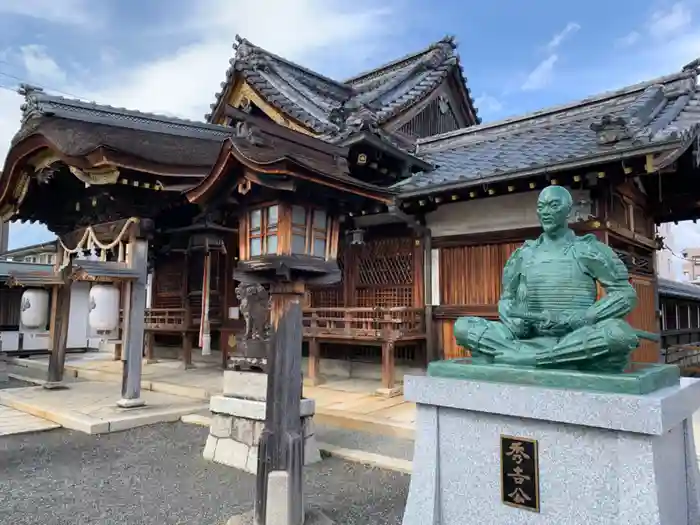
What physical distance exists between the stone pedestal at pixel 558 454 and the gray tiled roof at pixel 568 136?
4.19m

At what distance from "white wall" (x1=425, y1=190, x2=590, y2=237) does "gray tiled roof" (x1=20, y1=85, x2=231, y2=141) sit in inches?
200

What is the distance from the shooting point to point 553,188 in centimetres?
381

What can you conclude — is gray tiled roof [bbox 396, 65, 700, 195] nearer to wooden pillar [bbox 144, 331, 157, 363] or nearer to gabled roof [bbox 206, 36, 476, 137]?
gabled roof [bbox 206, 36, 476, 137]

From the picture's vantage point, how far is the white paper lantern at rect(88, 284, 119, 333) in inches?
344

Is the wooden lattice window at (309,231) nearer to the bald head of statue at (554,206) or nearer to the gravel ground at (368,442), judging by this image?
the bald head of statue at (554,206)

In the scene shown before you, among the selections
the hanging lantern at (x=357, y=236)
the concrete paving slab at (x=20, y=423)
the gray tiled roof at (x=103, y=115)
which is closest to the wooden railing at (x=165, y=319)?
the concrete paving slab at (x=20, y=423)

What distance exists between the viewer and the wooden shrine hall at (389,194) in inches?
290

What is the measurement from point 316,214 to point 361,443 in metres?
3.58

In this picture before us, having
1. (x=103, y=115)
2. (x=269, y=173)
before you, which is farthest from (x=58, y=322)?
(x=269, y=173)

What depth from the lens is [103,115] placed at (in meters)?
9.79

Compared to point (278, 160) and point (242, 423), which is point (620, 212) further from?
point (242, 423)

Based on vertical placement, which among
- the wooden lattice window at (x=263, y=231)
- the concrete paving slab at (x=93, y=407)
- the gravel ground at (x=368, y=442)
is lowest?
the gravel ground at (x=368, y=442)

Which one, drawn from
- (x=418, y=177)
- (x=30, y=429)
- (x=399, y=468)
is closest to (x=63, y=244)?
(x=30, y=429)

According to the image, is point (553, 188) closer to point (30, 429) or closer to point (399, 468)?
point (399, 468)
